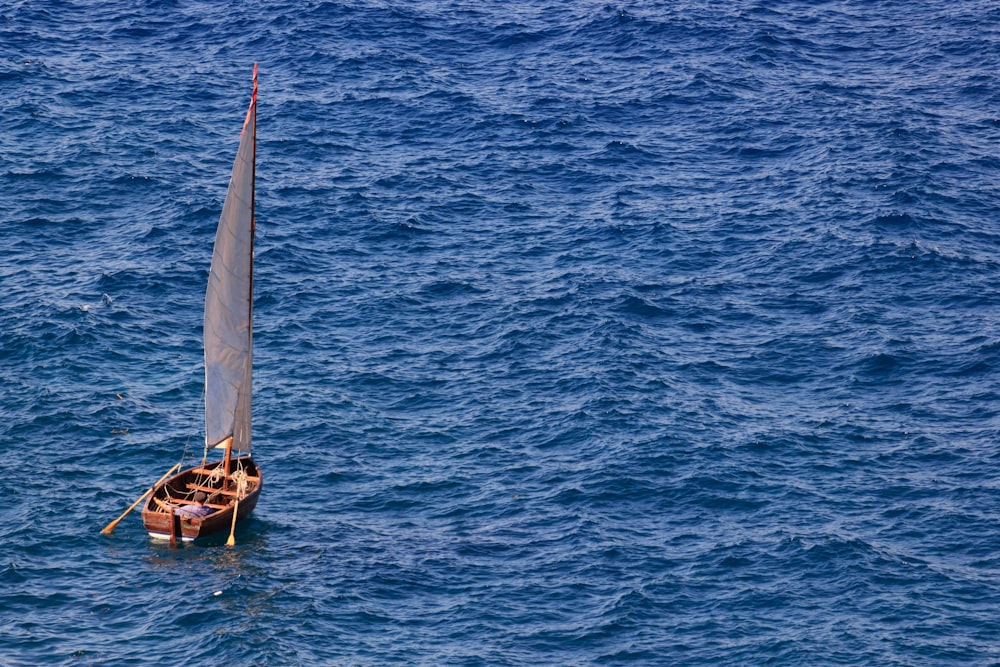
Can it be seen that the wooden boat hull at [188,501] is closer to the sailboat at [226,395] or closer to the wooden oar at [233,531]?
the sailboat at [226,395]

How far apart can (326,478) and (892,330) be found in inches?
1539

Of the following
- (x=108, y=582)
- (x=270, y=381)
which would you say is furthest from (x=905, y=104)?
(x=108, y=582)

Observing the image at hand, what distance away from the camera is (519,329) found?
92.2m

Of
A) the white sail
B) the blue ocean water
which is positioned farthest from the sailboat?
the blue ocean water

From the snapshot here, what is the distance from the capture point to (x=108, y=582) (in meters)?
68.2

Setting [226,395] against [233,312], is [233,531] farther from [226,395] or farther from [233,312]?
[233,312]

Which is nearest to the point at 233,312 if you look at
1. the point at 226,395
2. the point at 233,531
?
the point at 226,395

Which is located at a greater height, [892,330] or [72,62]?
[72,62]

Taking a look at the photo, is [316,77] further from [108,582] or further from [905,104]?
[108,582]

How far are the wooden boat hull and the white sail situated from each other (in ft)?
6.27

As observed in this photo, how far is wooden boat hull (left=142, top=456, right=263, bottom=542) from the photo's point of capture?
69.9 meters

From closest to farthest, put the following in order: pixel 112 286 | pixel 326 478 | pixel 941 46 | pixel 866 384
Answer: pixel 326 478 < pixel 866 384 < pixel 112 286 < pixel 941 46

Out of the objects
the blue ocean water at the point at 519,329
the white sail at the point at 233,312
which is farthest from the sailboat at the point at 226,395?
the blue ocean water at the point at 519,329

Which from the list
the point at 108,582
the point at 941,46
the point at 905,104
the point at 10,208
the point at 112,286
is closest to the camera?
the point at 108,582
